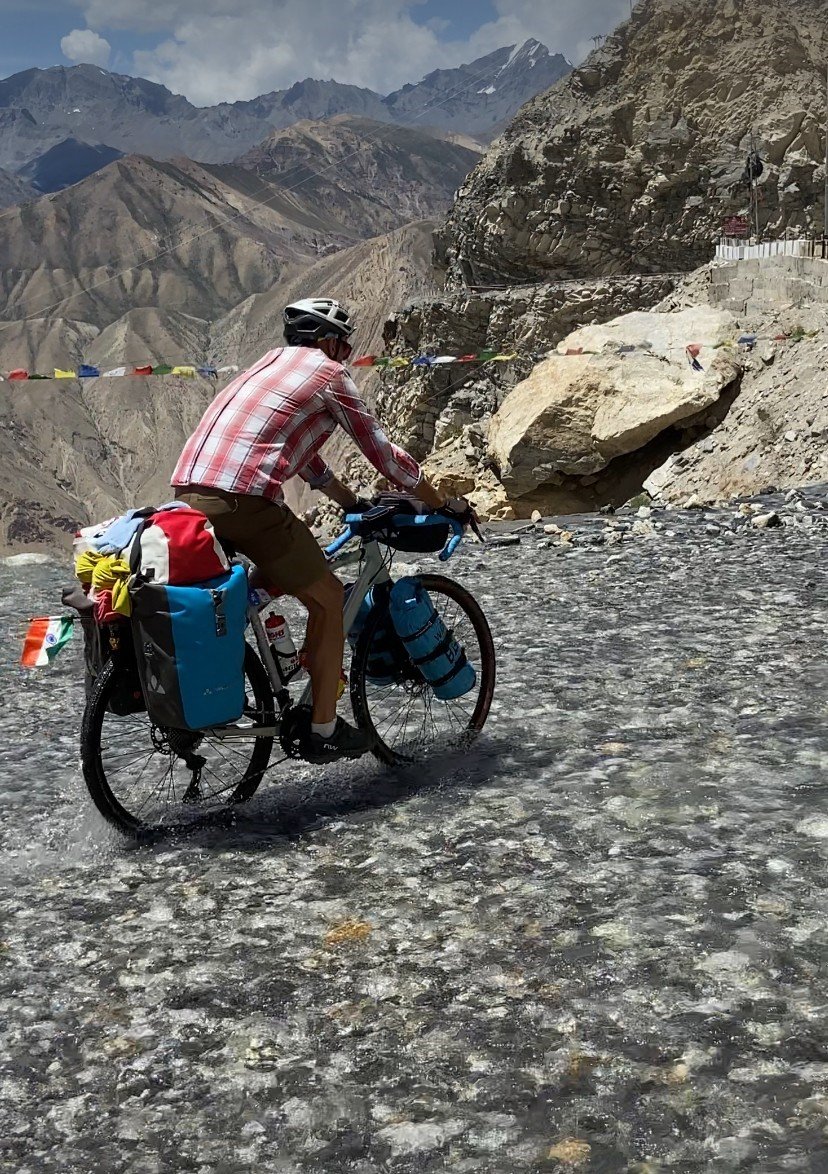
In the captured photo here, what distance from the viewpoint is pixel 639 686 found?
766cm

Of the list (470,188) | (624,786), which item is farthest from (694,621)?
(470,188)

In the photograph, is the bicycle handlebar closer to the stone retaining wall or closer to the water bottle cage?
the water bottle cage

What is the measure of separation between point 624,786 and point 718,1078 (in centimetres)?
243

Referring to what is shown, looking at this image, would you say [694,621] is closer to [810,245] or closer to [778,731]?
[778,731]

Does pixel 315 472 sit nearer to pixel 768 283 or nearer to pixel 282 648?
pixel 282 648

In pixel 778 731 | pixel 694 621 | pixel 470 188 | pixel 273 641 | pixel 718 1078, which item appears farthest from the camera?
pixel 470 188

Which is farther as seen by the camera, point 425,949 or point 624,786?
point 624,786

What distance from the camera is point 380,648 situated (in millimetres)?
6164

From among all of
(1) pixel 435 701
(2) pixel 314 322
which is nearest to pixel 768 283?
(1) pixel 435 701

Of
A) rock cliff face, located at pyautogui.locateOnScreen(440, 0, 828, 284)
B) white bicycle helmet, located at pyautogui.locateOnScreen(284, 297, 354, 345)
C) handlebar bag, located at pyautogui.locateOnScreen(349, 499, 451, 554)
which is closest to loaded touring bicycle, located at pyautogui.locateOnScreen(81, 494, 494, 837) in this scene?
handlebar bag, located at pyautogui.locateOnScreen(349, 499, 451, 554)

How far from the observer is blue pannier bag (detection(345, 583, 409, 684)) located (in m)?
6.02

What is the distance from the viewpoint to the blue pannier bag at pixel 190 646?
4.89 metres

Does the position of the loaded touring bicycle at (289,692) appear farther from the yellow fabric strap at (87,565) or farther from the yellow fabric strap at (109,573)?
the yellow fabric strap at (87,565)

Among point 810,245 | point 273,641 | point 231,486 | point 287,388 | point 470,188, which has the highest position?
point 470,188
